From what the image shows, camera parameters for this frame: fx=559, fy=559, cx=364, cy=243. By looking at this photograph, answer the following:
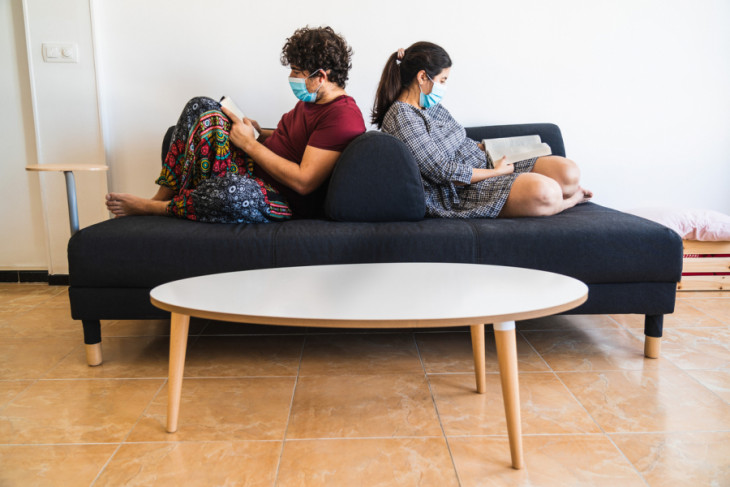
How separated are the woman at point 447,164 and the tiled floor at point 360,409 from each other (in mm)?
475

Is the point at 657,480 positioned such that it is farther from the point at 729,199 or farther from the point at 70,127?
the point at 70,127

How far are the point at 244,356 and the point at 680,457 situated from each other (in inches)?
49.5

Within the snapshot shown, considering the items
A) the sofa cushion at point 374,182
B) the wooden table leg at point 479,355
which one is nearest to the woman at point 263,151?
the sofa cushion at point 374,182

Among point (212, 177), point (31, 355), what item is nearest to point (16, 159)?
point (31, 355)

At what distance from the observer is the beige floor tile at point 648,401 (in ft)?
4.48

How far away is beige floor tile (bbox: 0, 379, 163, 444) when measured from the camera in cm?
133

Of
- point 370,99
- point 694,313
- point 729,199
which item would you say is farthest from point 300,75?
point 729,199

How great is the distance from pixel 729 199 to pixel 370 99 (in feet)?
6.38

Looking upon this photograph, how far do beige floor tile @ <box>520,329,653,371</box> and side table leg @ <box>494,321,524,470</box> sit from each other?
A: 0.60 meters

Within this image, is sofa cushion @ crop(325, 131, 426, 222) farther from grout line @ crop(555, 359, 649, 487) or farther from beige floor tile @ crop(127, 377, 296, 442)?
grout line @ crop(555, 359, 649, 487)

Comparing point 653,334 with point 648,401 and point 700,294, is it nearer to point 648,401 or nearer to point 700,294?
point 648,401

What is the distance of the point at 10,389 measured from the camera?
1.60 m

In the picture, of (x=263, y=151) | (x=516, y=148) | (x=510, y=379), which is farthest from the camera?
(x=516, y=148)

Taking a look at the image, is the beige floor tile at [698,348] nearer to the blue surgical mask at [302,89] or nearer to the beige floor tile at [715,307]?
the beige floor tile at [715,307]
